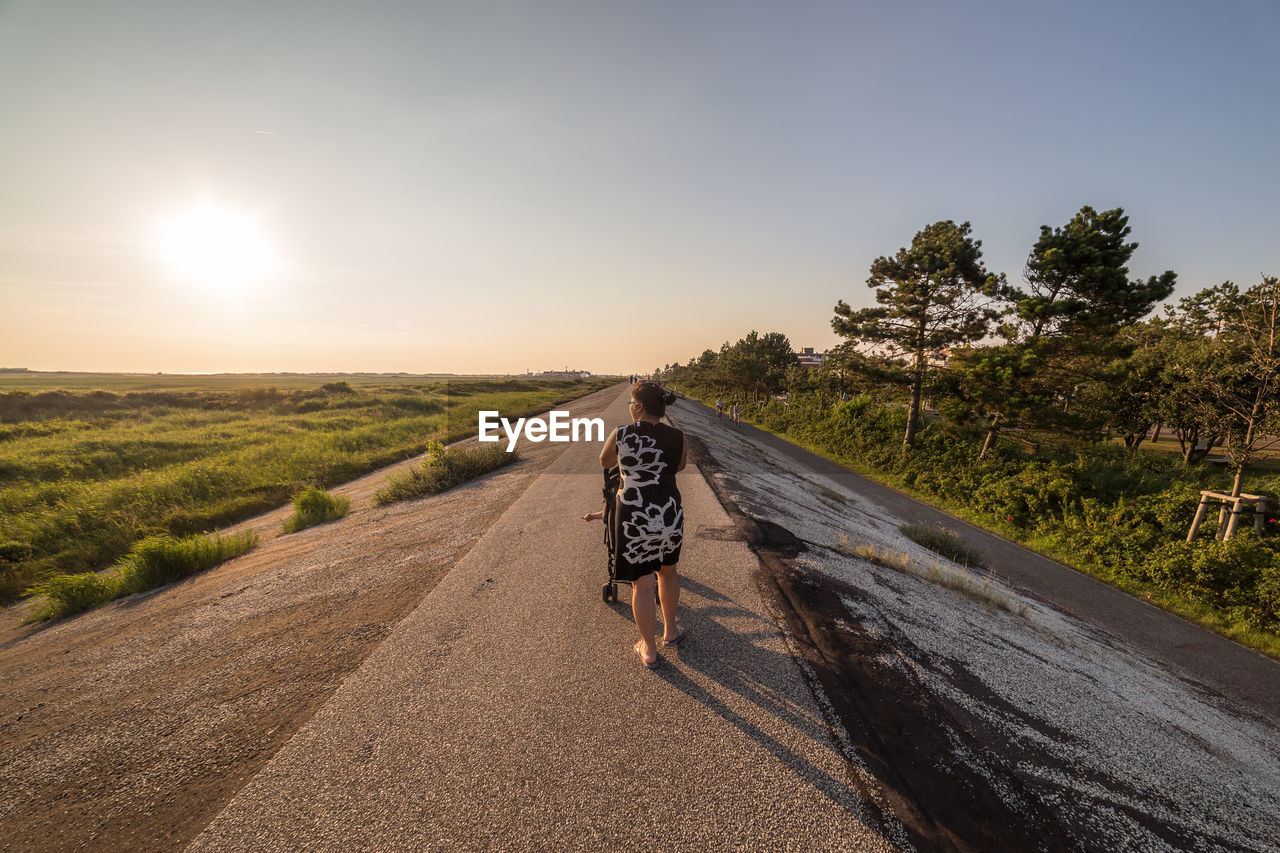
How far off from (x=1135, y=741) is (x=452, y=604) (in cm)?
660

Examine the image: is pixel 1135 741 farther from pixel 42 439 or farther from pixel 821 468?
pixel 42 439

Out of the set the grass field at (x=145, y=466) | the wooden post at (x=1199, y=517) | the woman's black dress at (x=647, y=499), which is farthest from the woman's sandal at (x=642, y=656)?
the wooden post at (x=1199, y=517)

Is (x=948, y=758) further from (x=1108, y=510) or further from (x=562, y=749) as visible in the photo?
(x=1108, y=510)

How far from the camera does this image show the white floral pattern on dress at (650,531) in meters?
3.07

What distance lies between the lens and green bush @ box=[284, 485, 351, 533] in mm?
8516

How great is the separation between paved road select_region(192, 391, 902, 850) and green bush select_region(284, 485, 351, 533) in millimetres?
6366

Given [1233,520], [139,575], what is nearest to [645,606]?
[139,575]

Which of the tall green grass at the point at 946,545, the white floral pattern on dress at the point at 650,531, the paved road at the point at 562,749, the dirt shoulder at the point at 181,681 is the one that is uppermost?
the white floral pattern on dress at the point at 650,531

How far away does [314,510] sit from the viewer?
8859 millimetres

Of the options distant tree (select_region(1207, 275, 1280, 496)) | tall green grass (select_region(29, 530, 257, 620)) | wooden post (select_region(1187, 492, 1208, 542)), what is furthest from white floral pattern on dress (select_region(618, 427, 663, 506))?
distant tree (select_region(1207, 275, 1280, 496))

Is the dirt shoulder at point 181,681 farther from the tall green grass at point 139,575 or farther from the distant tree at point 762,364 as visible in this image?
the distant tree at point 762,364

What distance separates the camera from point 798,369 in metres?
34.9

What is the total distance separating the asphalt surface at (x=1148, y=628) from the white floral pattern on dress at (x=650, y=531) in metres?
9.38

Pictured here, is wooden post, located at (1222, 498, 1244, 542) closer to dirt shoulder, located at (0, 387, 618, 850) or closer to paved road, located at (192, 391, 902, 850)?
paved road, located at (192, 391, 902, 850)
